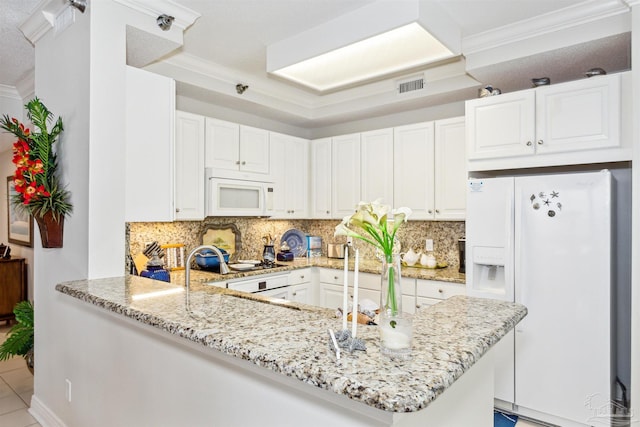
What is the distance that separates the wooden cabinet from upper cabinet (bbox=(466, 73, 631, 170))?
5619mm

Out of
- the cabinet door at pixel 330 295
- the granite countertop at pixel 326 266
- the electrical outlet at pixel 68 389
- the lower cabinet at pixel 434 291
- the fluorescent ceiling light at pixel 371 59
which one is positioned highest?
the fluorescent ceiling light at pixel 371 59

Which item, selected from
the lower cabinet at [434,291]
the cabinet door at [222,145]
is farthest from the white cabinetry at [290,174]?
the lower cabinet at [434,291]

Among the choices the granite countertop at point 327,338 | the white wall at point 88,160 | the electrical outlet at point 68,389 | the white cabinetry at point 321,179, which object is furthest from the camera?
the white cabinetry at point 321,179

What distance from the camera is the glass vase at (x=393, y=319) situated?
98 centimetres

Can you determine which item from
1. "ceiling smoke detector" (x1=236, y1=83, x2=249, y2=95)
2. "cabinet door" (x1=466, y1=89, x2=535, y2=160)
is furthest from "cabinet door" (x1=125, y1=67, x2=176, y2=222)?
"cabinet door" (x1=466, y1=89, x2=535, y2=160)

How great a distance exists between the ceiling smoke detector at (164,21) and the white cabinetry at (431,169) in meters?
2.26

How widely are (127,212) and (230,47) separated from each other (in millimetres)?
1591

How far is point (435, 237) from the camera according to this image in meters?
3.92

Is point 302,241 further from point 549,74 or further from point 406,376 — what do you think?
point 406,376

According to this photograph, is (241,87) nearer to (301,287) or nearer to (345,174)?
(345,174)

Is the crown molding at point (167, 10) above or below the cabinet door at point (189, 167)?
above

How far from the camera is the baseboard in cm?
242

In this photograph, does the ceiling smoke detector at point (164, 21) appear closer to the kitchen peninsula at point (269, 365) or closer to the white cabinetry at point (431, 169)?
the kitchen peninsula at point (269, 365)

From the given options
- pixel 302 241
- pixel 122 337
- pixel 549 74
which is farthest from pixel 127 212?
pixel 549 74
